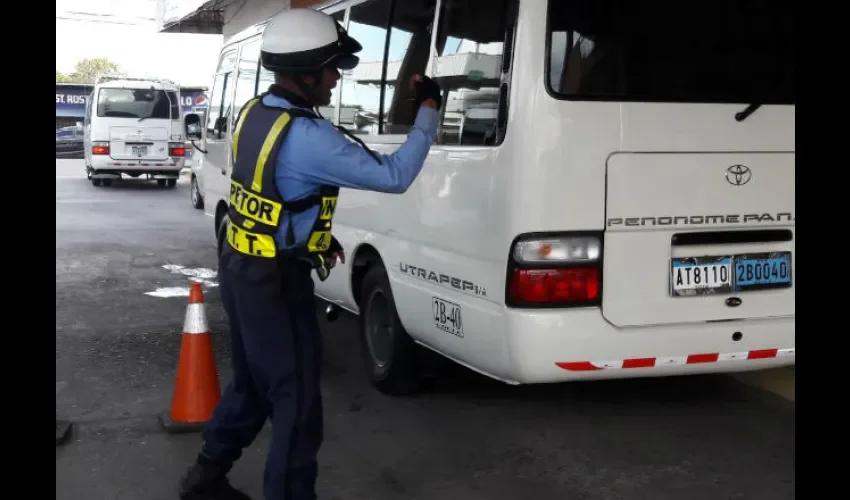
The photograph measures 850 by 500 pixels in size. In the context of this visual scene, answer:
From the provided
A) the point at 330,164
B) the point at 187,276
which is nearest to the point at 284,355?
the point at 330,164

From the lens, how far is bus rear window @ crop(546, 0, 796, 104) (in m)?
4.14

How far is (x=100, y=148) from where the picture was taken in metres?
23.6

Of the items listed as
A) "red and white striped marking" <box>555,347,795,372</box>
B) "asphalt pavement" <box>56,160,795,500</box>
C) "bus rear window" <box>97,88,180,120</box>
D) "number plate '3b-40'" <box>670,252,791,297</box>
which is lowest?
"asphalt pavement" <box>56,160,795,500</box>

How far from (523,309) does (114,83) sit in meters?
21.9

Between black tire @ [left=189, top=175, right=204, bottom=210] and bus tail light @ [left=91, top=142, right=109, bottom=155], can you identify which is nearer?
black tire @ [left=189, top=175, right=204, bottom=210]

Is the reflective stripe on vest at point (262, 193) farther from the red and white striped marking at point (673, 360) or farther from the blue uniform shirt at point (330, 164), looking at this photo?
the red and white striped marking at point (673, 360)

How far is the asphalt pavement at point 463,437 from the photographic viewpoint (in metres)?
4.24

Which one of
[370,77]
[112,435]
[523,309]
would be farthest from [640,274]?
[112,435]

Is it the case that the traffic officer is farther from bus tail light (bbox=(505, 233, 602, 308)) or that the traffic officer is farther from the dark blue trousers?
bus tail light (bbox=(505, 233, 602, 308))

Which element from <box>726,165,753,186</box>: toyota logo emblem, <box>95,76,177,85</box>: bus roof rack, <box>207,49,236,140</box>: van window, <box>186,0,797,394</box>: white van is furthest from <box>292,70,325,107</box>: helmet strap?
<box>95,76,177,85</box>: bus roof rack

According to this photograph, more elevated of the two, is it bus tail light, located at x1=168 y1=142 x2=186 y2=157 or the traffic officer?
bus tail light, located at x1=168 y1=142 x2=186 y2=157

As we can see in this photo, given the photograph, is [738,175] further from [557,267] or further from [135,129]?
[135,129]

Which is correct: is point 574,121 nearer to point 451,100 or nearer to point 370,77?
point 451,100

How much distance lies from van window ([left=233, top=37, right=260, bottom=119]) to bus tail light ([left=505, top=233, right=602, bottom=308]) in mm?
4082
